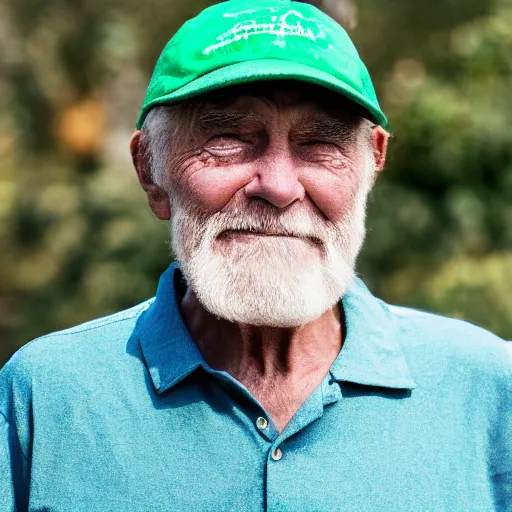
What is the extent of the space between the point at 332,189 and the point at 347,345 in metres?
0.38

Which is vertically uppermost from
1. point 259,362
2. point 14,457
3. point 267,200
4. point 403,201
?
point 267,200

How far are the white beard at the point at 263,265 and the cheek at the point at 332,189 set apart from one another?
27 mm

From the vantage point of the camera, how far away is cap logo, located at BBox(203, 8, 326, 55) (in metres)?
1.92

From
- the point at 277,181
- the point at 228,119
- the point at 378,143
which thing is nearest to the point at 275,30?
the point at 228,119

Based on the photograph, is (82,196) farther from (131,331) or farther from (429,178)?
(131,331)

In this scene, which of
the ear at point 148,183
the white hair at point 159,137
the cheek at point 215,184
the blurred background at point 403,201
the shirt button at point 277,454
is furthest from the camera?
the blurred background at point 403,201

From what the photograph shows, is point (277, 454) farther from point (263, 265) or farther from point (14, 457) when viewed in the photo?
point (14, 457)

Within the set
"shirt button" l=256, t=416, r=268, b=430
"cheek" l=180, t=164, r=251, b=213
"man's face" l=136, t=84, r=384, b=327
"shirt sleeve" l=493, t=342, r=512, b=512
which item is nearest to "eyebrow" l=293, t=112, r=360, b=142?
"man's face" l=136, t=84, r=384, b=327

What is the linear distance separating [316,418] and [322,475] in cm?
12

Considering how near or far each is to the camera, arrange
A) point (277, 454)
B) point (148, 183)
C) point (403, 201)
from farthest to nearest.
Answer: point (403, 201) → point (148, 183) → point (277, 454)

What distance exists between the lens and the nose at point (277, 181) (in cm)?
190

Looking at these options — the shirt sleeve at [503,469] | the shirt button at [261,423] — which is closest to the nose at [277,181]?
the shirt button at [261,423]

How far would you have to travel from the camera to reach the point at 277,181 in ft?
6.24

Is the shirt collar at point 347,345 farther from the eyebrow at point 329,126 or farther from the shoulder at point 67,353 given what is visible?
the eyebrow at point 329,126
